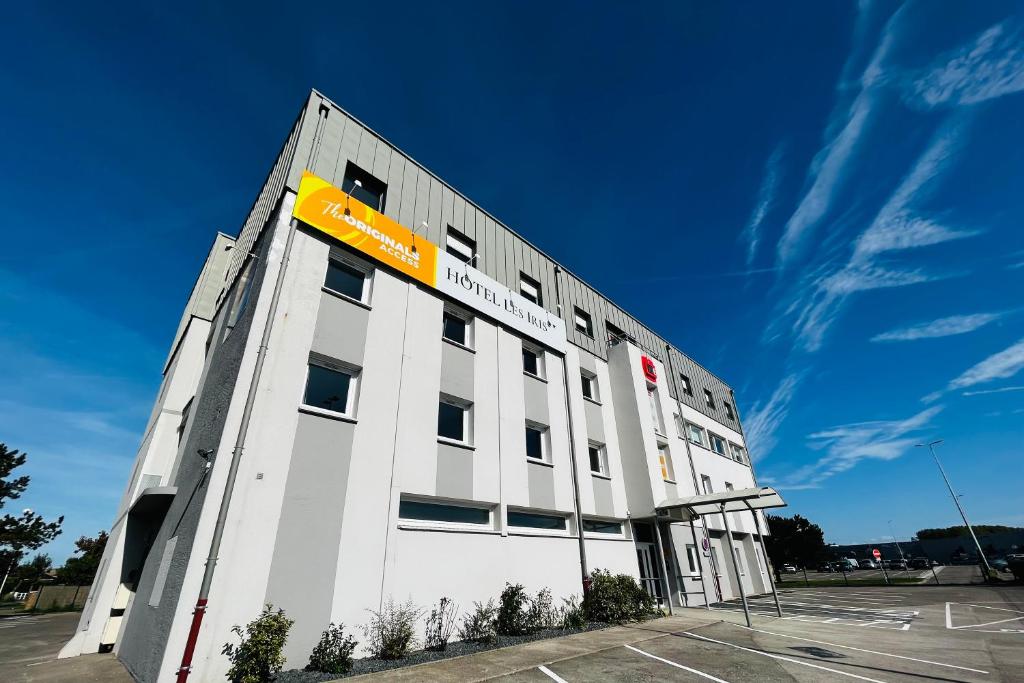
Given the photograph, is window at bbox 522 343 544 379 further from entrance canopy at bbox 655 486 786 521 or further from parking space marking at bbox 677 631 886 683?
parking space marking at bbox 677 631 886 683

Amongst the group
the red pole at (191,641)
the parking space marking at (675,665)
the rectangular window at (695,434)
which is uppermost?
the rectangular window at (695,434)

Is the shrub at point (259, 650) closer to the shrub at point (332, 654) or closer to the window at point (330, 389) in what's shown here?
the shrub at point (332, 654)

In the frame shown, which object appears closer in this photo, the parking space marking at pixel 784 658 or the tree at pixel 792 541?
the parking space marking at pixel 784 658

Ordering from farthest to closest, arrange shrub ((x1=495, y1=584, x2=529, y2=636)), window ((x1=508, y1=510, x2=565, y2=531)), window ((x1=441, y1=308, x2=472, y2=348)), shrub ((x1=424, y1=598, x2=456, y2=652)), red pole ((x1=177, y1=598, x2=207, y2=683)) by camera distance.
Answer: window ((x1=441, y1=308, x2=472, y2=348)) → window ((x1=508, y1=510, x2=565, y2=531)) → shrub ((x1=495, y1=584, x2=529, y2=636)) → shrub ((x1=424, y1=598, x2=456, y2=652)) → red pole ((x1=177, y1=598, x2=207, y2=683))

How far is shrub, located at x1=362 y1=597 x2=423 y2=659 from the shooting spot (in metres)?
8.40

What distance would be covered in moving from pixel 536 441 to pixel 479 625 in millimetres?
6144

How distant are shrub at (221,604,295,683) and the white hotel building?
11.0 inches

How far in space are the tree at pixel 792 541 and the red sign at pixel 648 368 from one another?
105ft

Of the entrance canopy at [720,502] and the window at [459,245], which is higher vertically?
the window at [459,245]

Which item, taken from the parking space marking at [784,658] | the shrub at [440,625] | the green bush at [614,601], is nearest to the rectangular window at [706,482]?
the green bush at [614,601]

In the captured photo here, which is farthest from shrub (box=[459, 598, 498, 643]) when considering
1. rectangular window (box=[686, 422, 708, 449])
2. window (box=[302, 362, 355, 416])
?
rectangular window (box=[686, 422, 708, 449])

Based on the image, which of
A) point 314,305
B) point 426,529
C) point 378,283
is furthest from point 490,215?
point 426,529

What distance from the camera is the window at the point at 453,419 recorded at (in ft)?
39.6

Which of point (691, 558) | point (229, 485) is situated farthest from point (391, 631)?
point (691, 558)
